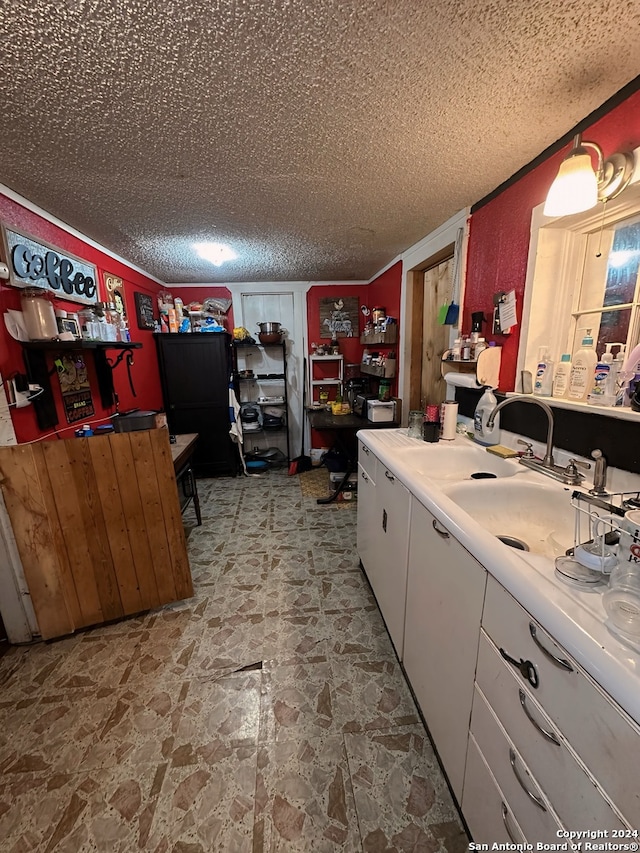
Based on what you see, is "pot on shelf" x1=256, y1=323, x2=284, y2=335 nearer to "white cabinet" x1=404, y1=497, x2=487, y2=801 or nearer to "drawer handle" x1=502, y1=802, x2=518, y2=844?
"white cabinet" x1=404, y1=497, x2=487, y2=801

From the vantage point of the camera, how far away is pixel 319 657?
62.4 inches

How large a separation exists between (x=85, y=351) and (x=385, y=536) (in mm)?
2251

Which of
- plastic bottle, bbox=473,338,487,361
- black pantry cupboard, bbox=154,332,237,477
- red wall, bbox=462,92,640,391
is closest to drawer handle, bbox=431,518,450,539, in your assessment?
red wall, bbox=462,92,640,391

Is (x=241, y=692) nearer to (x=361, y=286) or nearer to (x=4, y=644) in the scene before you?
(x=4, y=644)

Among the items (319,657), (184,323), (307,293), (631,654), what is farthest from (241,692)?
(307,293)

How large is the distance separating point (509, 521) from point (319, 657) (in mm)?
1105

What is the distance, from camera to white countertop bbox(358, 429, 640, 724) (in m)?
0.51

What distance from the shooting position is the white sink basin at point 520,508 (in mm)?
1132

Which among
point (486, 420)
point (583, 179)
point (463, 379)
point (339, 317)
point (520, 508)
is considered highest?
point (583, 179)

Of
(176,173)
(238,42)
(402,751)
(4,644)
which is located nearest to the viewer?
(238,42)

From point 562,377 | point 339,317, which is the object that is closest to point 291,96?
point 562,377

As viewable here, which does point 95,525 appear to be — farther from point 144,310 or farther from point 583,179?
point 583,179

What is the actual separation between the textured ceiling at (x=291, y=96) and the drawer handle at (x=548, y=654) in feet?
4.76

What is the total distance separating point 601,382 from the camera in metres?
1.19
